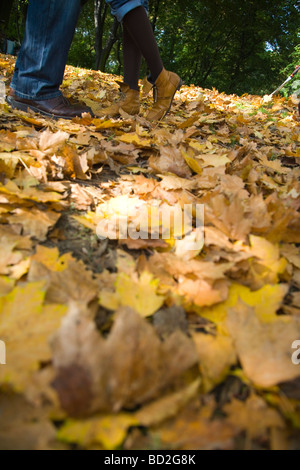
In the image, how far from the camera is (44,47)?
1.89 meters

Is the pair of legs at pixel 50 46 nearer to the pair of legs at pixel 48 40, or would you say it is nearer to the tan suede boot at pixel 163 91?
the pair of legs at pixel 48 40

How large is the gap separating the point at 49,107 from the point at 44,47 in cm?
38

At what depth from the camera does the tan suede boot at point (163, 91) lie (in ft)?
7.86

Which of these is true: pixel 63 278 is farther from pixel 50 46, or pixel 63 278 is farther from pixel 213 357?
pixel 50 46

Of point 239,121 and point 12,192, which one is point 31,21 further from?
point 239,121

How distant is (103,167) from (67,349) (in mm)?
1156

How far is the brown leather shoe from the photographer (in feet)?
6.68

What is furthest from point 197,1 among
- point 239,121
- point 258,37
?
point 239,121

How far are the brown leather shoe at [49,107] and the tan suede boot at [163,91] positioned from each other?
0.72 m

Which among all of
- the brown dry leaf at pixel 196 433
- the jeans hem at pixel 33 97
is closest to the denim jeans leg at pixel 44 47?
the jeans hem at pixel 33 97

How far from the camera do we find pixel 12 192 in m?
0.92

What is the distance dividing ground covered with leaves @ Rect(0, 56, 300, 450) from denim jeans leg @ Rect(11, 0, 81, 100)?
3.09ft

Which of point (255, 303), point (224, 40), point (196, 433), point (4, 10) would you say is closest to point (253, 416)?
point (196, 433)

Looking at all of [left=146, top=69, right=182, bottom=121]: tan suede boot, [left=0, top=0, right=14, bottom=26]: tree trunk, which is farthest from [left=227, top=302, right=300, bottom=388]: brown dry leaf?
[left=0, top=0, right=14, bottom=26]: tree trunk
